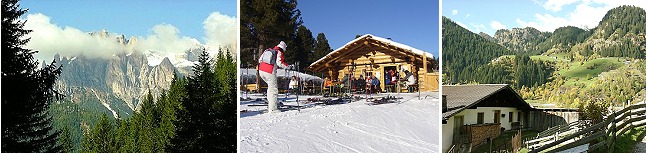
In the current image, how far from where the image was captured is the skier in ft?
22.6

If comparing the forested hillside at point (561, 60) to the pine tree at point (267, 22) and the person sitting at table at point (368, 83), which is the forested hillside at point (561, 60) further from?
the pine tree at point (267, 22)

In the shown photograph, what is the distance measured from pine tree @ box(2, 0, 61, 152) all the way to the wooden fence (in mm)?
4978

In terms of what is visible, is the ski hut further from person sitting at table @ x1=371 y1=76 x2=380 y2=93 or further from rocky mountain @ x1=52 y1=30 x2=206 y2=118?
rocky mountain @ x1=52 y1=30 x2=206 y2=118

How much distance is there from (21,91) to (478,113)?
15.2 feet

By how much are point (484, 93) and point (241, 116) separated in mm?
2329

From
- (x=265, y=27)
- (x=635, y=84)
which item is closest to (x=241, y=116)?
(x=265, y=27)

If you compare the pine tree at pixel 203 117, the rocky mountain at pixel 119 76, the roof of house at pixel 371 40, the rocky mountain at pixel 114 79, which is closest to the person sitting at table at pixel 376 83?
the roof of house at pixel 371 40

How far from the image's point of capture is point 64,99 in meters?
8.00

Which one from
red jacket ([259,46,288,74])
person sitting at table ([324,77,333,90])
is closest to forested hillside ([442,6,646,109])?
person sitting at table ([324,77,333,90])

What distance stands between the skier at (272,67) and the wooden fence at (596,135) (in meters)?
2.46

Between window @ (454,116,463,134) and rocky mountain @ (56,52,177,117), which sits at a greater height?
rocky mountain @ (56,52,177,117)

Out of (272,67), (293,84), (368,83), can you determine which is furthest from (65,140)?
(368,83)

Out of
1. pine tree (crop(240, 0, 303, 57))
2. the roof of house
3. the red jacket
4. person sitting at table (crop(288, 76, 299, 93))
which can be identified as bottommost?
person sitting at table (crop(288, 76, 299, 93))

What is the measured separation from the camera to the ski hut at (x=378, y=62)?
22.3 feet
